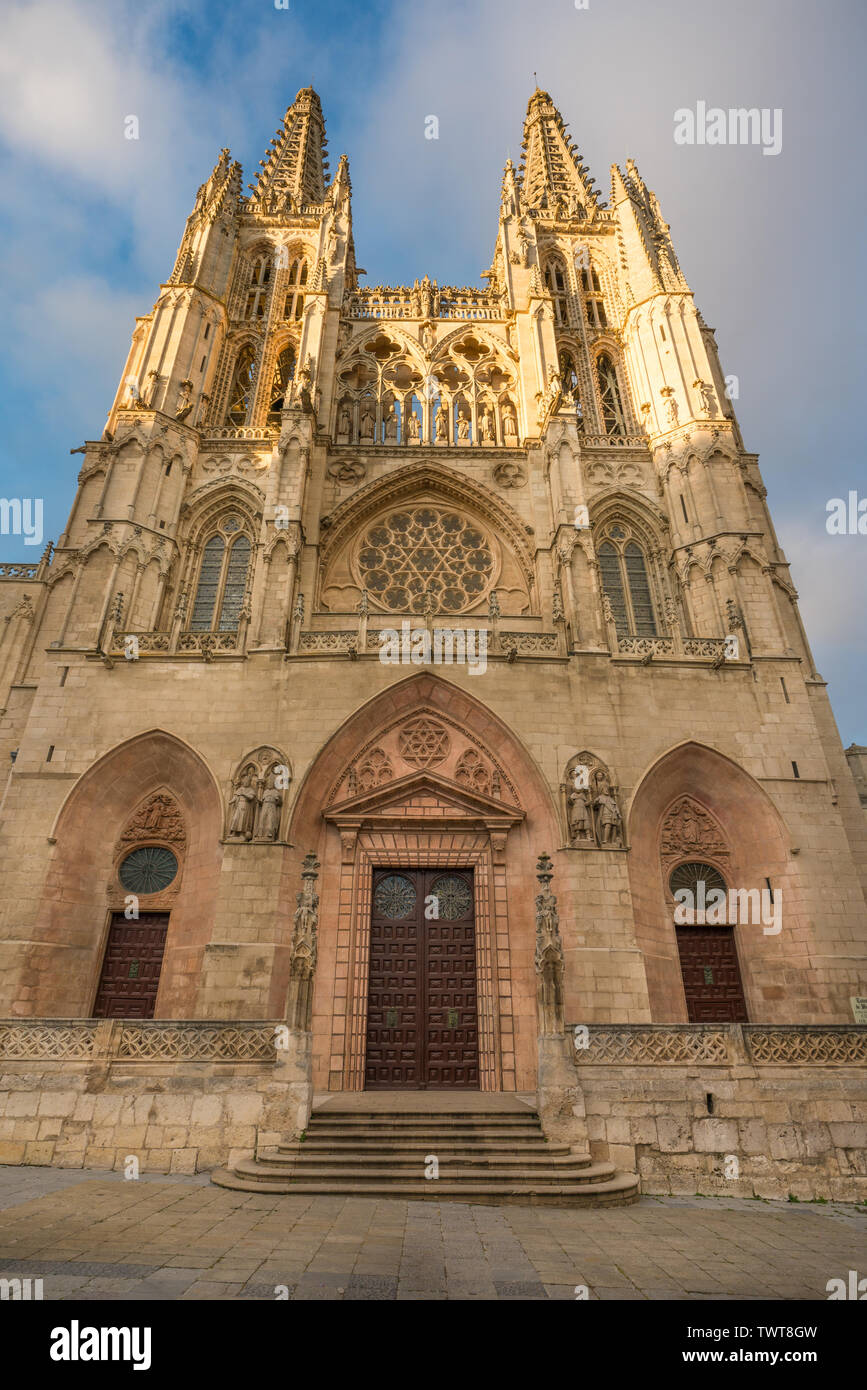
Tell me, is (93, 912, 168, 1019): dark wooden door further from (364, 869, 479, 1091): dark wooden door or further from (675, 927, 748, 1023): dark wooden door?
(675, 927, 748, 1023): dark wooden door

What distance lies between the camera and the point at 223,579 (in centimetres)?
1895

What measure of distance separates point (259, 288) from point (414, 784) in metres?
22.0

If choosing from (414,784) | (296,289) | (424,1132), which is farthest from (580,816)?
(296,289)

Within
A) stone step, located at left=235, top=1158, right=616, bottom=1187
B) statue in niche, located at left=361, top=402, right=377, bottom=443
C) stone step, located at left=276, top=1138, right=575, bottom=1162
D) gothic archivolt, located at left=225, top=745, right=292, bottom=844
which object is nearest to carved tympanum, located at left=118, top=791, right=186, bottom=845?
gothic archivolt, located at left=225, top=745, right=292, bottom=844

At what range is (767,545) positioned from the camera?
18.8m

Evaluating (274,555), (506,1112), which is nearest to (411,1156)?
(506,1112)

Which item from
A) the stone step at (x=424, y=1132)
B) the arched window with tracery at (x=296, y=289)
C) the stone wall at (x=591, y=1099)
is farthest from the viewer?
the arched window with tracery at (x=296, y=289)

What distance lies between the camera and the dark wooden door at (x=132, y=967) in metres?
13.0

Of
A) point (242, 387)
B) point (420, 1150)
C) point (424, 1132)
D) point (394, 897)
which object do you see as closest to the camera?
point (420, 1150)

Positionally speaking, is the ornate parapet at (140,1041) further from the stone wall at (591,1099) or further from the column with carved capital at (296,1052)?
the column with carved capital at (296,1052)

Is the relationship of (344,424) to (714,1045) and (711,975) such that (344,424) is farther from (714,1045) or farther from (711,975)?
(714,1045)

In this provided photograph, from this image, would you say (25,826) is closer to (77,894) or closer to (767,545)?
(77,894)

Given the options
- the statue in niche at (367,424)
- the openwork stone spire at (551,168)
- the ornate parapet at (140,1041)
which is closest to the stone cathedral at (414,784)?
the ornate parapet at (140,1041)

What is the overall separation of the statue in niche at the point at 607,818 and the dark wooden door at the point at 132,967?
8.84 meters
